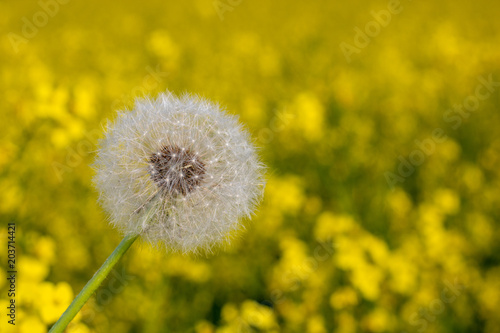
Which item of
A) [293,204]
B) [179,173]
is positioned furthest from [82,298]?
[293,204]

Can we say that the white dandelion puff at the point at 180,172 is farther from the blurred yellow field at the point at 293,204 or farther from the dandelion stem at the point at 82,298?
the dandelion stem at the point at 82,298

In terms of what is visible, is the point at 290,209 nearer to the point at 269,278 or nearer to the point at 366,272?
the point at 269,278

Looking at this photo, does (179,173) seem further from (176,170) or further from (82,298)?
(82,298)

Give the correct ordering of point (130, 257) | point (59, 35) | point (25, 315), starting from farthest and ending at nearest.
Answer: point (59, 35) → point (130, 257) → point (25, 315)

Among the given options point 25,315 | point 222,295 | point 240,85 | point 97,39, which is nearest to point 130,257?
point 222,295

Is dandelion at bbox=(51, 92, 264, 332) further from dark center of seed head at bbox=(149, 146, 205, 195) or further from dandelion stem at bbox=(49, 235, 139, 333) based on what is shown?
dandelion stem at bbox=(49, 235, 139, 333)

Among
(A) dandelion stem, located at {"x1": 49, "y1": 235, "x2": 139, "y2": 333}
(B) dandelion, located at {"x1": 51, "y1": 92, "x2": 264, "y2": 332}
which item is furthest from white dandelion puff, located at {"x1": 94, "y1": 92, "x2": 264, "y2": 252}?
(A) dandelion stem, located at {"x1": 49, "y1": 235, "x2": 139, "y2": 333}
